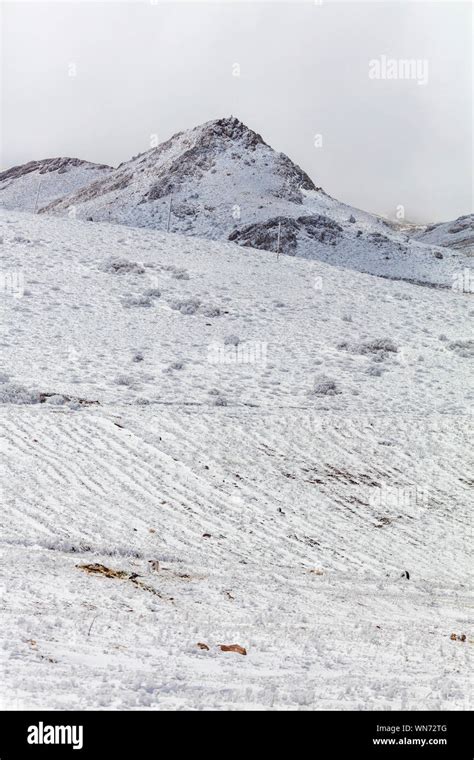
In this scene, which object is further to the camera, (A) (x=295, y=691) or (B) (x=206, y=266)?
(B) (x=206, y=266)

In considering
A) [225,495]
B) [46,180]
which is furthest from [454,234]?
[225,495]

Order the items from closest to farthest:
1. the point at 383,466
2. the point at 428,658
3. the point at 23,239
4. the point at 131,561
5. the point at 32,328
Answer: the point at 428,658 < the point at 131,561 < the point at 383,466 < the point at 32,328 < the point at 23,239

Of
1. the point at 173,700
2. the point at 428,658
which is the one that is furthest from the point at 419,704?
the point at 173,700

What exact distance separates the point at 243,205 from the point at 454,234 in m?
54.5

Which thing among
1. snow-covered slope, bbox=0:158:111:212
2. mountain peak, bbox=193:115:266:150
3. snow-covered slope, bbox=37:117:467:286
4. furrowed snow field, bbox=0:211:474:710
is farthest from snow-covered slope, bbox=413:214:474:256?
furrowed snow field, bbox=0:211:474:710

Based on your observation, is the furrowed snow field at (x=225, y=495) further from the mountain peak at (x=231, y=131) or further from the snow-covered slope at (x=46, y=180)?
the snow-covered slope at (x=46, y=180)

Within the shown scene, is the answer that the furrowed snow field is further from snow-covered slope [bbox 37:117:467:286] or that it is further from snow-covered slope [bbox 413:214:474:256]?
snow-covered slope [bbox 413:214:474:256]

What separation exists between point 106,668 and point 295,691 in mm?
1689

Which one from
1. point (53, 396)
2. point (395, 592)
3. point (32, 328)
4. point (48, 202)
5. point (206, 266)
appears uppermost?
point (48, 202)

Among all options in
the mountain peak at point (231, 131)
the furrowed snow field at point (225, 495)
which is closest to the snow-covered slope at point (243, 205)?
the mountain peak at point (231, 131)

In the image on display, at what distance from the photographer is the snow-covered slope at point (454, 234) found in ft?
341

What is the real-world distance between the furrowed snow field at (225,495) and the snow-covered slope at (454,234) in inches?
3097

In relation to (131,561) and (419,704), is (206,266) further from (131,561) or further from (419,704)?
(419,704)

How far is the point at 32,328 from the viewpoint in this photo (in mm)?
22438
